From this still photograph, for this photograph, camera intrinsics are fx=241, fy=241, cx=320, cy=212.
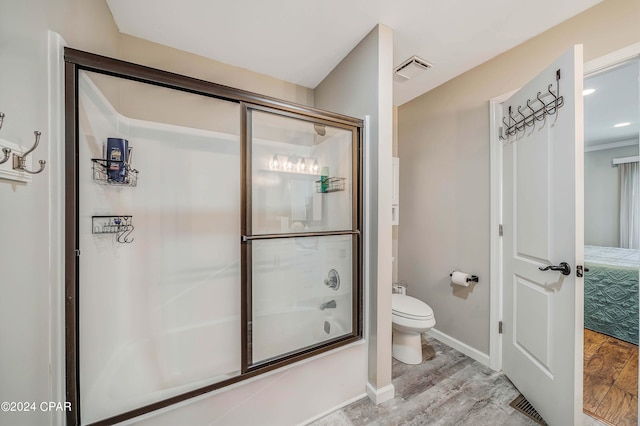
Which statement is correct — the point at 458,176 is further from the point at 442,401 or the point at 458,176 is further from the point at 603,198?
the point at 603,198

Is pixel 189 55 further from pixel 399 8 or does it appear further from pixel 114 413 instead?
pixel 114 413

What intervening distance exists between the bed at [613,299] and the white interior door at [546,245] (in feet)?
5.27

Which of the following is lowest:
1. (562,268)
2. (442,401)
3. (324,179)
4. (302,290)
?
(442,401)

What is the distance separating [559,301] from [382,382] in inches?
45.6

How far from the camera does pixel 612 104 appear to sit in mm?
2834

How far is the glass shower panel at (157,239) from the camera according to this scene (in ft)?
4.57

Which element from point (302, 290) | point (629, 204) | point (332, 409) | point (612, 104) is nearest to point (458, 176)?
point (302, 290)

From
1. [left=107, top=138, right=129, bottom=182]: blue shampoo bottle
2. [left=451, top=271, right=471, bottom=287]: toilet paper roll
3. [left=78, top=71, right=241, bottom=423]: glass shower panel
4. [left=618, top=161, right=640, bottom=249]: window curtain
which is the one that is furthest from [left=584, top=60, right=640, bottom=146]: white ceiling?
[left=107, top=138, right=129, bottom=182]: blue shampoo bottle

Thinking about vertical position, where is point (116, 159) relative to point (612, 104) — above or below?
below

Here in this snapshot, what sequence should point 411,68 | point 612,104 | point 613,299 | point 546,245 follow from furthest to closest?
point 612,104, point 613,299, point 411,68, point 546,245

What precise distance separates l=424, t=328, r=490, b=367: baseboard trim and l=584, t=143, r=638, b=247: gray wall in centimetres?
474

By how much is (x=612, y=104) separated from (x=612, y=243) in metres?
3.21

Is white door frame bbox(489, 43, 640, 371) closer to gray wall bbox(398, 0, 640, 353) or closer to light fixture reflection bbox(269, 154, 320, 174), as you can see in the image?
gray wall bbox(398, 0, 640, 353)

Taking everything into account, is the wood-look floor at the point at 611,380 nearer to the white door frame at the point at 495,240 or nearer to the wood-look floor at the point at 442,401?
the wood-look floor at the point at 442,401
